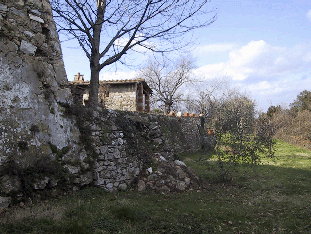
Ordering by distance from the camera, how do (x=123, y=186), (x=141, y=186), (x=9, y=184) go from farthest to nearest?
(x=141, y=186) → (x=123, y=186) → (x=9, y=184)

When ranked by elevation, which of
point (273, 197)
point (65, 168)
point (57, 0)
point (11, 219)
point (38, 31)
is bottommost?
point (273, 197)

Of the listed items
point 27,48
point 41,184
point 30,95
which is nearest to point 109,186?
point 41,184

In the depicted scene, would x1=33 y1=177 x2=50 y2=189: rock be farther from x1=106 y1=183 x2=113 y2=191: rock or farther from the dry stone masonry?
x1=106 y1=183 x2=113 y2=191: rock

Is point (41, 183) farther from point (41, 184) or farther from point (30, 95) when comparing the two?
point (30, 95)

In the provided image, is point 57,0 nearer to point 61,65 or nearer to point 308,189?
point 61,65

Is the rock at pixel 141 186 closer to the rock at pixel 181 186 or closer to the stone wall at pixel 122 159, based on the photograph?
the stone wall at pixel 122 159

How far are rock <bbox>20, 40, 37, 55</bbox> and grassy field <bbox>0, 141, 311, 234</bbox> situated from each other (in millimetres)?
3365

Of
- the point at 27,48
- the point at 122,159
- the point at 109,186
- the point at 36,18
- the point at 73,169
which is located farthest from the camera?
the point at 122,159

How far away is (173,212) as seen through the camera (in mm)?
5336

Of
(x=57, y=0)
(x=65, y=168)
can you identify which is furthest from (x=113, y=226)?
(x=57, y=0)

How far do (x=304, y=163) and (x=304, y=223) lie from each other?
8.54 m

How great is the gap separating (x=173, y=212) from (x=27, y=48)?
487 centimetres

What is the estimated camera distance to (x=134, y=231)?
4.28m

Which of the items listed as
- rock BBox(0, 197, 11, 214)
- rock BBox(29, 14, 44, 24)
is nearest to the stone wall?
rock BBox(0, 197, 11, 214)
